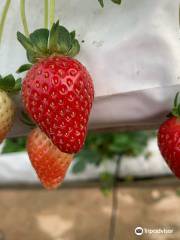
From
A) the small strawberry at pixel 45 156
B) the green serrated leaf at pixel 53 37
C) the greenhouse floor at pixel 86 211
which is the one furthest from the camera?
the greenhouse floor at pixel 86 211

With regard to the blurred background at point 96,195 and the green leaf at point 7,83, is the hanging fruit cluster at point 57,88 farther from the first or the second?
the blurred background at point 96,195

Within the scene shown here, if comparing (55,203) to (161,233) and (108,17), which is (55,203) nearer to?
(161,233)

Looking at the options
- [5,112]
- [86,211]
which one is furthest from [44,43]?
[86,211]

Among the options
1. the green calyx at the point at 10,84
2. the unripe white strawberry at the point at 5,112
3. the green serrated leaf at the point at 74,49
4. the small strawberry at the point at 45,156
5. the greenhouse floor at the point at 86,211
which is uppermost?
the green serrated leaf at the point at 74,49

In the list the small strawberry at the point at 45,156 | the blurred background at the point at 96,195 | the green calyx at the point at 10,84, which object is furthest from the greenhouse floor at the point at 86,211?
the green calyx at the point at 10,84

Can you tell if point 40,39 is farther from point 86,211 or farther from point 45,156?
point 86,211

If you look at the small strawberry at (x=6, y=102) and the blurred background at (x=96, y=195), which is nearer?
the small strawberry at (x=6, y=102)

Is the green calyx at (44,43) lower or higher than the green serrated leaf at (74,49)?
higher
